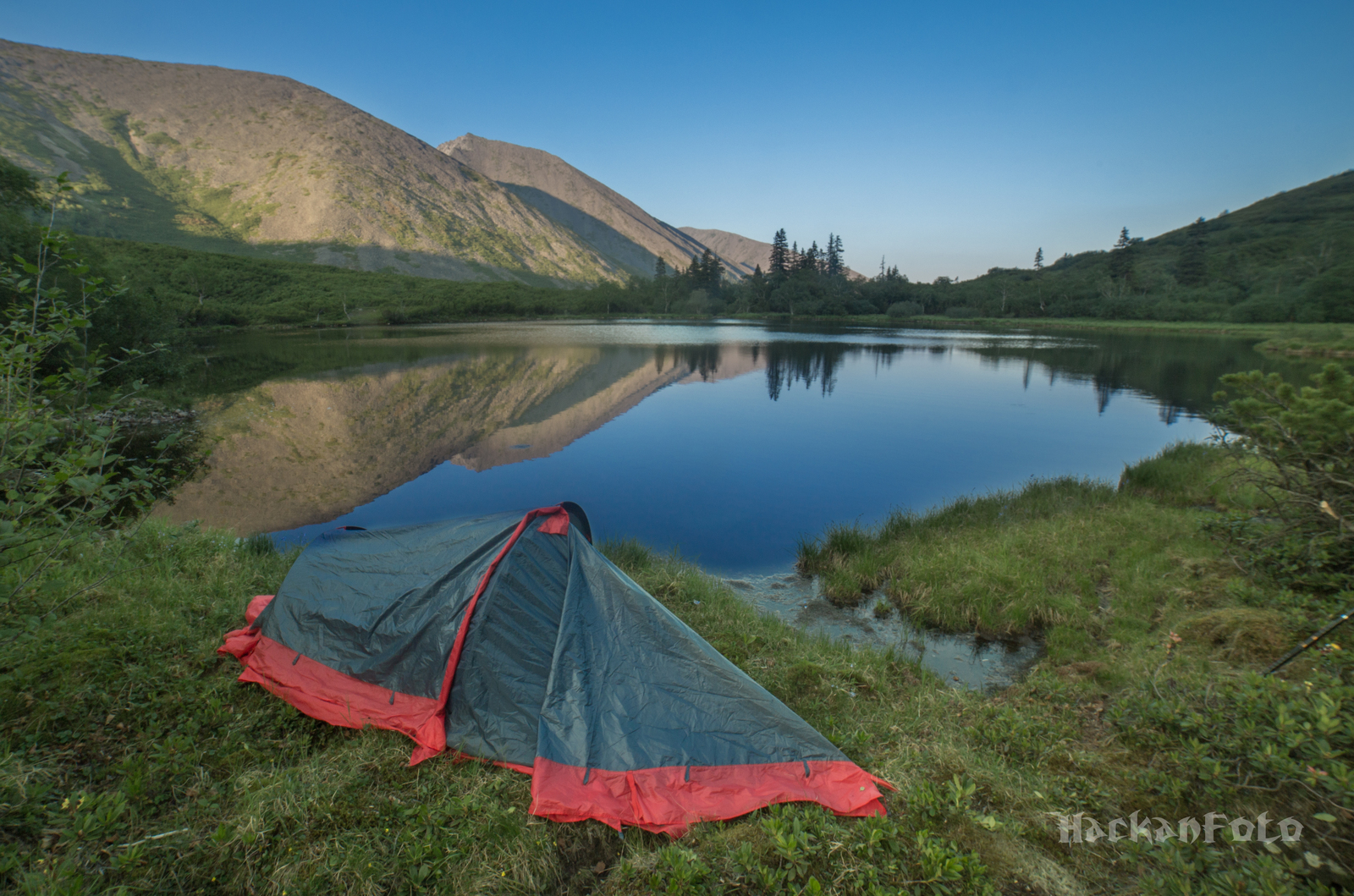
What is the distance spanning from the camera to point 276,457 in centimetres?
1850

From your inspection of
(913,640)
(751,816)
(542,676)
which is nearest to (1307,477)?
(913,640)

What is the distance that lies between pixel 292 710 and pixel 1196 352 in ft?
244

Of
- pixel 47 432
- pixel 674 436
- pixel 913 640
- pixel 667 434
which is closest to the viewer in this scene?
pixel 47 432

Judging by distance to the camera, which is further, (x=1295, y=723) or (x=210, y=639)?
(x=210, y=639)

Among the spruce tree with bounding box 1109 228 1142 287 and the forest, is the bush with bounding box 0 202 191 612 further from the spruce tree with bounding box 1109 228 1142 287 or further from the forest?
the spruce tree with bounding box 1109 228 1142 287

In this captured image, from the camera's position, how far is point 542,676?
209 inches

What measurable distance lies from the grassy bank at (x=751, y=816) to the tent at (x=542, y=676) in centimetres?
25

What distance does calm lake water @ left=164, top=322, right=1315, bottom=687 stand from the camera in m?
14.4

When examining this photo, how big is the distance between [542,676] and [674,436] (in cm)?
1797

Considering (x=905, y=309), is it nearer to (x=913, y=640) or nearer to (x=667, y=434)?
(x=667, y=434)

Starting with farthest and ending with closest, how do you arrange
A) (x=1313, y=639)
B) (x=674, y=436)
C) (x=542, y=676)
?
(x=674, y=436)
(x=542, y=676)
(x=1313, y=639)

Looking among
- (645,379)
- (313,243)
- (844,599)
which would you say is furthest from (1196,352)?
(313,243)

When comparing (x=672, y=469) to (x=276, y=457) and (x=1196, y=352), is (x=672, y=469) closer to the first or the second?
(x=276, y=457)

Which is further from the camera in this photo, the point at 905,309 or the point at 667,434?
the point at 905,309
